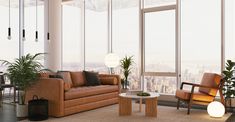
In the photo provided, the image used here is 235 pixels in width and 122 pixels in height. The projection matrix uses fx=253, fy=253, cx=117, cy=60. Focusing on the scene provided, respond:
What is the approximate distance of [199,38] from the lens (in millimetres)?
6422

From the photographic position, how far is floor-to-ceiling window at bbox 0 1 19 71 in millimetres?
7418

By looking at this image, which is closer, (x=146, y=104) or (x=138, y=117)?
(x=138, y=117)

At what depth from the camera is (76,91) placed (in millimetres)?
5199

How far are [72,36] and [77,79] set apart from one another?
2.84 m

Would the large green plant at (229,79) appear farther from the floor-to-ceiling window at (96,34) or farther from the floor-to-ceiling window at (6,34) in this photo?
the floor-to-ceiling window at (6,34)

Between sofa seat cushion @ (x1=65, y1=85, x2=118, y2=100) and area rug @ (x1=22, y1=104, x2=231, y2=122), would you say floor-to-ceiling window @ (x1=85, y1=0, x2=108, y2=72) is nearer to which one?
sofa seat cushion @ (x1=65, y1=85, x2=118, y2=100)

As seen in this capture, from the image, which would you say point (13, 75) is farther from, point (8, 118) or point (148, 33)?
point (148, 33)

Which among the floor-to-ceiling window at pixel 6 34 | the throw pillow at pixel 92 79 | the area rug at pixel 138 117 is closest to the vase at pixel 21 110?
the area rug at pixel 138 117

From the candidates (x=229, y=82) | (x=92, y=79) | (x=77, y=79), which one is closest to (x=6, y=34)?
(x=77, y=79)

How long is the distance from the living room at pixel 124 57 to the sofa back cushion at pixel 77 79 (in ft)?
0.08

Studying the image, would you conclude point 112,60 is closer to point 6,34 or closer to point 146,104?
point 146,104

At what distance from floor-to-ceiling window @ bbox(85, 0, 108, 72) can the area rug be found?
2.74 meters

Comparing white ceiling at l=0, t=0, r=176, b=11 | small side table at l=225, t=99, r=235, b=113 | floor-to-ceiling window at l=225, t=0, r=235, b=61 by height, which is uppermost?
white ceiling at l=0, t=0, r=176, b=11

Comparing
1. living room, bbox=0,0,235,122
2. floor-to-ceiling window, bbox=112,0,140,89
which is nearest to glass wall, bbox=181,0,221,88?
living room, bbox=0,0,235,122
